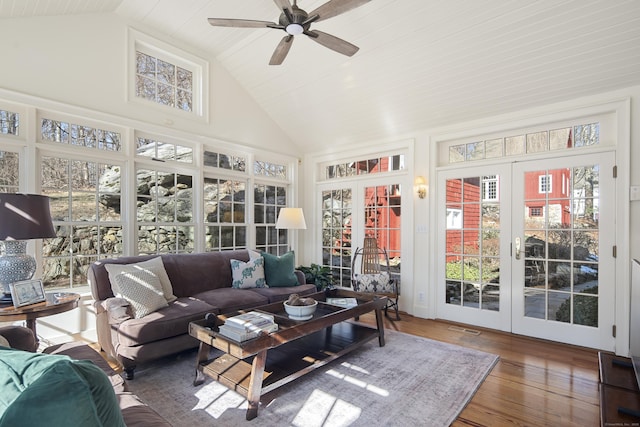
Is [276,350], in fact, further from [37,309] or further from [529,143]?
[529,143]

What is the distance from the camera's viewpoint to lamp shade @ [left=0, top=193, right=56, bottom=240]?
2.34m

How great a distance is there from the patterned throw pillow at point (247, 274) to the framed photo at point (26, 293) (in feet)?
5.98

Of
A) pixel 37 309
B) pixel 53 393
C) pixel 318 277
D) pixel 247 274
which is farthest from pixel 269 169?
pixel 53 393

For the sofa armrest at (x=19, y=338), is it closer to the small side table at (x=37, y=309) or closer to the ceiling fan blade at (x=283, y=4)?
the small side table at (x=37, y=309)

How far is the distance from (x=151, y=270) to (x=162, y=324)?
70cm

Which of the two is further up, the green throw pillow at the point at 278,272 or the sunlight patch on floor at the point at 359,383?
the green throw pillow at the point at 278,272

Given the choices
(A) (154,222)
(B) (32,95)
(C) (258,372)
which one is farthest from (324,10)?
(A) (154,222)

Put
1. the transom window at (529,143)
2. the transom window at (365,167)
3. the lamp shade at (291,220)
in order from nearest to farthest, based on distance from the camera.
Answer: the transom window at (529,143) → the lamp shade at (291,220) → the transom window at (365,167)

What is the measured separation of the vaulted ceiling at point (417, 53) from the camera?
289 centimetres

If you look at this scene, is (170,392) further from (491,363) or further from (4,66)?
(4,66)

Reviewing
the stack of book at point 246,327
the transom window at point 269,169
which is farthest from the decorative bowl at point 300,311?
the transom window at point 269,169

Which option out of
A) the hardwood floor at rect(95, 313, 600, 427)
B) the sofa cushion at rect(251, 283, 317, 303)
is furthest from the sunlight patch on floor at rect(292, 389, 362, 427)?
the sofa cushion at rect(251, 283, 317, 303)

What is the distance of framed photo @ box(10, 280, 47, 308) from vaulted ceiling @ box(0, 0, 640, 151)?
239 cm

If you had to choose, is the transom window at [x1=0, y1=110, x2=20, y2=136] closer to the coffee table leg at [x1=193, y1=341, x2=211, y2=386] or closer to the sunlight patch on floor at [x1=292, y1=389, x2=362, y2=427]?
the coffee table leg at [x1=193, y1=341, x2=211, y2=386]
